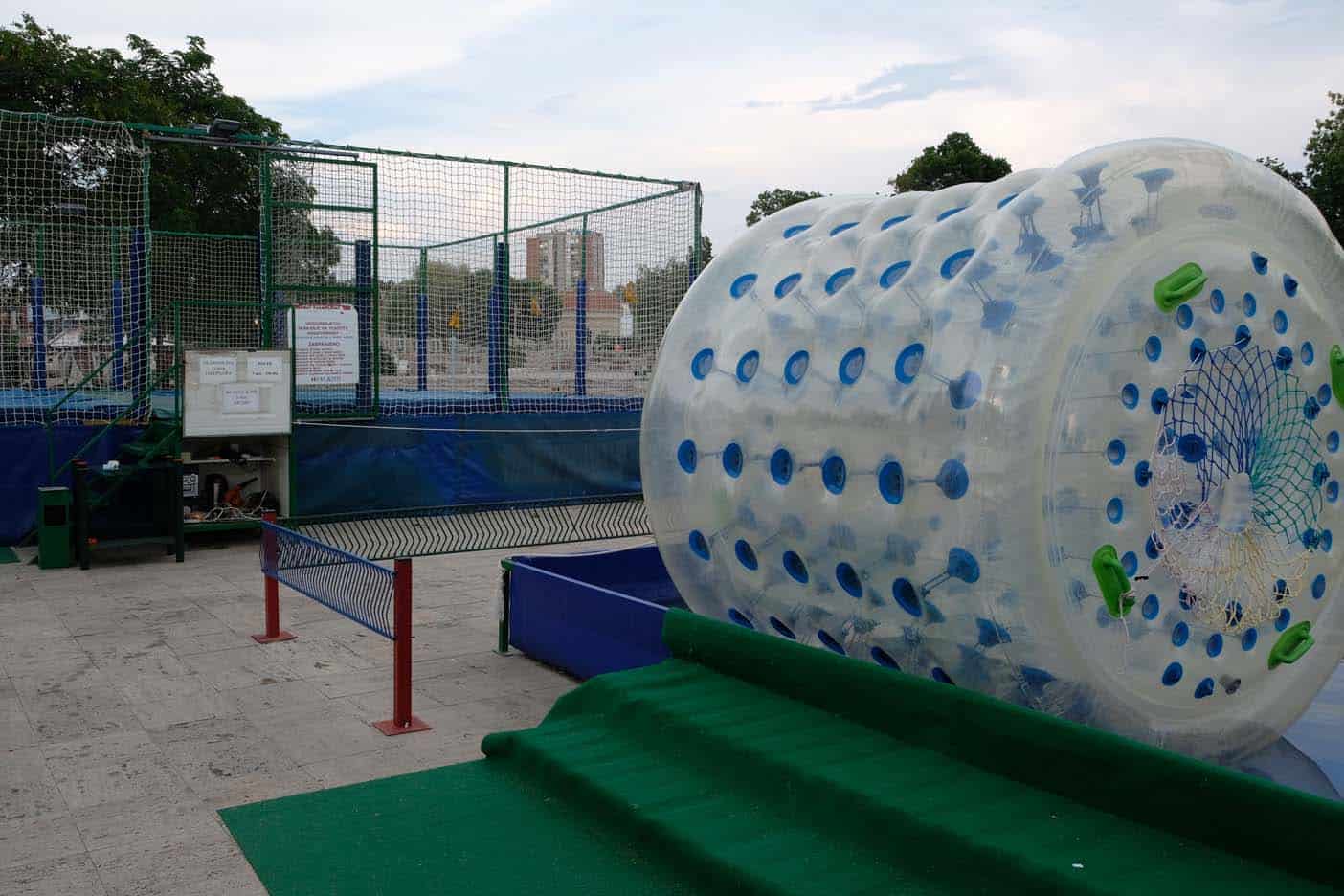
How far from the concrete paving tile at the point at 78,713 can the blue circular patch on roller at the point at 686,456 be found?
3595 millimetres

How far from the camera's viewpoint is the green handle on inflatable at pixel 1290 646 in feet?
19.0

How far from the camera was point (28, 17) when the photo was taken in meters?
28.2

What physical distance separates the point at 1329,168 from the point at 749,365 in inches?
1373

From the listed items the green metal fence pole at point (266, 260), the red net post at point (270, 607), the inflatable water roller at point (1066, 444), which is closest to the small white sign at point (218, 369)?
the green metal fence pole at point (266, 260)

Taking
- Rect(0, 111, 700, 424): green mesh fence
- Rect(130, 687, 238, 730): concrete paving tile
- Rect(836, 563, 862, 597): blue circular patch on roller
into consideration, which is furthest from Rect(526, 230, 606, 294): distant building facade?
Rect(836, 563, 862, 597): blue circular patch on roller

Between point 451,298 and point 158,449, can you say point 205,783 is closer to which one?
point 158,449

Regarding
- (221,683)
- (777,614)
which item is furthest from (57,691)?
(777,614)

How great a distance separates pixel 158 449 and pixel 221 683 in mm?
5766

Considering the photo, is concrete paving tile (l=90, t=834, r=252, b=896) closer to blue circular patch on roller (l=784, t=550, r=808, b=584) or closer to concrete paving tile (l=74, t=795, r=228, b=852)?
concrete paving tile (l=74, t=795, r=228, b=852)

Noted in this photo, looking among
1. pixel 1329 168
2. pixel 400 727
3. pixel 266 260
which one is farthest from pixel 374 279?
pixel 1329 168

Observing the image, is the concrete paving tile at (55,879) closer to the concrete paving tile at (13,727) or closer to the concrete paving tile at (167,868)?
the concrete paving tile at (167,868)

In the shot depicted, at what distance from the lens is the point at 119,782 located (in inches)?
239

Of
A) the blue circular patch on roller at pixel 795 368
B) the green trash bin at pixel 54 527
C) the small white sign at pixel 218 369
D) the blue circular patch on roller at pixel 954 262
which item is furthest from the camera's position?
the small white sign at pixel 218 369

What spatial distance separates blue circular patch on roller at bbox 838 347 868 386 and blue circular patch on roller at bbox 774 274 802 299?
0.79 m
